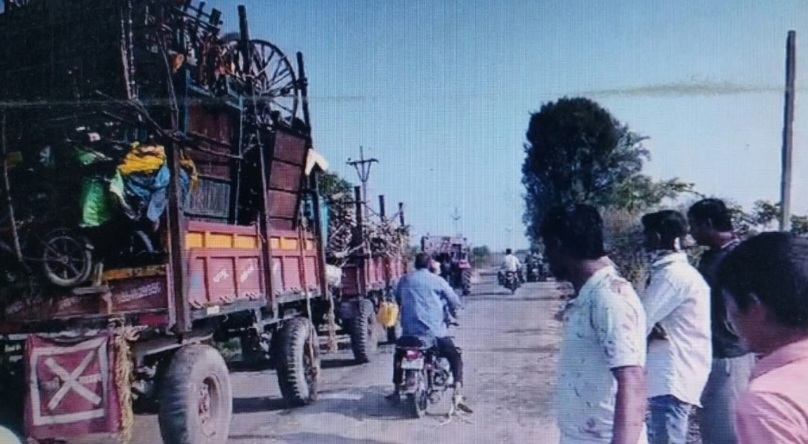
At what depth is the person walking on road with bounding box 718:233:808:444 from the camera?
839 mm

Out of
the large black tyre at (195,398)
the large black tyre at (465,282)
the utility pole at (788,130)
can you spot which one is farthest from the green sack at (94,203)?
the large black tyre at (465,282)

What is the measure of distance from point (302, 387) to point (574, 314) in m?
3.31

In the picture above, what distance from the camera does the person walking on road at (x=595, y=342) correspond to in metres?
1.50

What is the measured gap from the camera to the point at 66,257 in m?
2.98

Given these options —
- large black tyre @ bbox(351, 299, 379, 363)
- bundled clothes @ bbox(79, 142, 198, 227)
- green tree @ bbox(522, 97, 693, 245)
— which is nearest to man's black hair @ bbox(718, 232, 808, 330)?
green tree @ bbox(522, 97, 693, 245)

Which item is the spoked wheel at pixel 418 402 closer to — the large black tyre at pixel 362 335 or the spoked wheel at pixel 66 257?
the spoked wheel at pixel 66 257

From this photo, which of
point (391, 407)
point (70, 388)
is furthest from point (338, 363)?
point (70, 388)

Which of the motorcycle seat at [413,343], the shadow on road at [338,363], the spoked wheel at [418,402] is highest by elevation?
the motorcycle seat at [413,343]

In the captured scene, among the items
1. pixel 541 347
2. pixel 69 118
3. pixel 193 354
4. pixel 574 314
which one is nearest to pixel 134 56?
pixel 69 118

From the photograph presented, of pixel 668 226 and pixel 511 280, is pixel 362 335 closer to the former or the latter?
pixel 668 226

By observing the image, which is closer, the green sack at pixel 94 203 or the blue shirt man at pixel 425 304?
the green sack at pixel 94 203

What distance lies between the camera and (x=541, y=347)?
6.86 meters

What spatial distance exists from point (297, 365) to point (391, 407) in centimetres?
62

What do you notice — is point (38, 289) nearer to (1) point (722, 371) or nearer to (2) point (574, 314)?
(2) point (574, 314)
